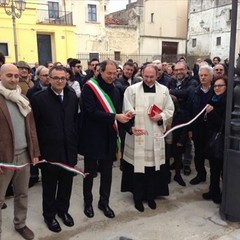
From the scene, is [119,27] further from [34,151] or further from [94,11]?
[34,151]

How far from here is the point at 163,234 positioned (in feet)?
10.9

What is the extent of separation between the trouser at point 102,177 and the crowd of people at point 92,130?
11 mm

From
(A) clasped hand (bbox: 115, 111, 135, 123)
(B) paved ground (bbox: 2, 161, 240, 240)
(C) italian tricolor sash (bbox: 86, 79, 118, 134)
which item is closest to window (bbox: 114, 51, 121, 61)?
(B) paved ground (bbox: 2, 161, 240, 240)

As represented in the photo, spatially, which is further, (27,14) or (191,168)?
(27,14)

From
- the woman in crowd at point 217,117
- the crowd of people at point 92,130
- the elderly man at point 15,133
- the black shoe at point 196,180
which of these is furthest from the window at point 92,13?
the elderly man at point 15,133

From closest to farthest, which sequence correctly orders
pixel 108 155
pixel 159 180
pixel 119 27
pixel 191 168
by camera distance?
pixel 108 155 → pixel 159 180 → pixel 191 168 → pixel 119 27

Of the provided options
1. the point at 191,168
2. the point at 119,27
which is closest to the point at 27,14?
the point at 119,27

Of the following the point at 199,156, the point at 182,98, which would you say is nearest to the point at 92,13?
the point at 182,98

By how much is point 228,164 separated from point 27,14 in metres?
22.7

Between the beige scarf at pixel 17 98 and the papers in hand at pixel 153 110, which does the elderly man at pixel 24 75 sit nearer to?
the beige scarf at pixel 17 98

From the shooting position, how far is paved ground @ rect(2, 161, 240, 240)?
10.9 feet

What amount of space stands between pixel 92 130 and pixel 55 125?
48 cm

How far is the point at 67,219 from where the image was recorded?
3.54m

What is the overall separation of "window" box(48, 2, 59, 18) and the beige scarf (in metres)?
24.4
